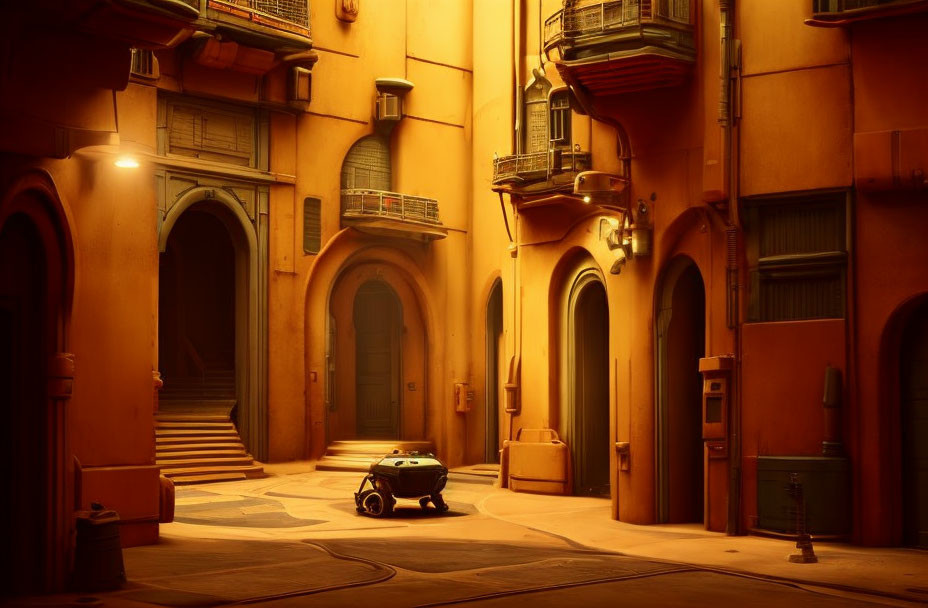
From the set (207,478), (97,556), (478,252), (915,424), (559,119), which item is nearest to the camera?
(97,556)

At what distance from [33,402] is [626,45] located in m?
9.99

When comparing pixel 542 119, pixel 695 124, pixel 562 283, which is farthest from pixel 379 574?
pixel 542 119

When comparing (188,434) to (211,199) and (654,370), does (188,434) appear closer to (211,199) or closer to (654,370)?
(211,199)

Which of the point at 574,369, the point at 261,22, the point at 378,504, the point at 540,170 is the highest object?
the point at 261,22

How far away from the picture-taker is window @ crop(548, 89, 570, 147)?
75.2 ft

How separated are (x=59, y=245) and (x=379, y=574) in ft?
16.5

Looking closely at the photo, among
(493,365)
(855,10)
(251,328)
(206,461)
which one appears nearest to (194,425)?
(206,461)

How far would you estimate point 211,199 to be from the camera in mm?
26453

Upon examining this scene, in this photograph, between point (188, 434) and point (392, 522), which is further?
point (188, 434)

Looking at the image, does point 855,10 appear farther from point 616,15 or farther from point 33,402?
point 33,402

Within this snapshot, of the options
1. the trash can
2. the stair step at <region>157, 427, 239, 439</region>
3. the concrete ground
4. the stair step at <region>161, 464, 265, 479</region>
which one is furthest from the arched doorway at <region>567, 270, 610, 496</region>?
the trash can

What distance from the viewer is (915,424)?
1573cm

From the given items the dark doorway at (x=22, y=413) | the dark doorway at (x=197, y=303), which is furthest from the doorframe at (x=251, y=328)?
the dark doorway at (x=22, y=413)

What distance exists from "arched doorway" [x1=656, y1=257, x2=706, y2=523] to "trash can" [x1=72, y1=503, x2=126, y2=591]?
909 cm
